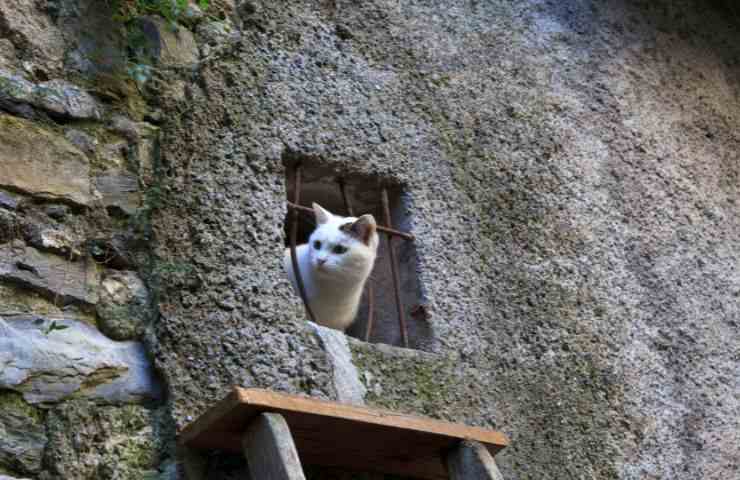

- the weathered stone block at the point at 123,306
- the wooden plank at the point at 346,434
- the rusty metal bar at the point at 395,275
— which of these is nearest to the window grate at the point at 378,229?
the rusty metal bar at the point at 395,275

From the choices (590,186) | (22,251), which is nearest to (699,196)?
(590,186)

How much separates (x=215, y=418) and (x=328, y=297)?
110 cm

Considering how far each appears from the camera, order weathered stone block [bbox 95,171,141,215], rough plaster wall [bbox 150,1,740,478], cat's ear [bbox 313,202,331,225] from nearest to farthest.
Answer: weathered stone block [bbox 95,171,141,215] → rough plaster wall [bbox 150,1,740,478] → cat's ear [bbox 313,202,331,225]

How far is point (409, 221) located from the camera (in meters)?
2.80

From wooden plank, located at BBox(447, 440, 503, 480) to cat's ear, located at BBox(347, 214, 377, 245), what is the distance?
2.76 ft

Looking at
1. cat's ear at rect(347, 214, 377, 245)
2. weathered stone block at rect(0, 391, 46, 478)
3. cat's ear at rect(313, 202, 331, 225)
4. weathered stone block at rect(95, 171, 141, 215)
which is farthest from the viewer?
cat's ear at rect(313, 202, 331, 225)

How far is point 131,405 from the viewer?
2.00 m

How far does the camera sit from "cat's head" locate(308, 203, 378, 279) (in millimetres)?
2846

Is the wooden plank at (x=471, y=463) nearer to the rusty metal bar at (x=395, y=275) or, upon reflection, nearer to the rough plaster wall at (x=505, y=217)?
the rough plaster wall at (x=505, y=217)

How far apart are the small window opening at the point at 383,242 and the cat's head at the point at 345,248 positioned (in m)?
0.05

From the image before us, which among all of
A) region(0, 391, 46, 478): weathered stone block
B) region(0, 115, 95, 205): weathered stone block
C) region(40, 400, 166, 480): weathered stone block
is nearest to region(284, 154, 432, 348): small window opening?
region(0, 115, 95, 205): weathered stone block

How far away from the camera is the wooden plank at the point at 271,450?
1789 millimetres

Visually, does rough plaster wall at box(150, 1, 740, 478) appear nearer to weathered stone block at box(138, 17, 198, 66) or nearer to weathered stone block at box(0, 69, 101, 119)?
weathered stone block at box(138, 17, 198, 66)

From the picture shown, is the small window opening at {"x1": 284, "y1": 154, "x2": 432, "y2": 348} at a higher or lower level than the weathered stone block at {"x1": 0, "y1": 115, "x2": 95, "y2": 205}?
lower
